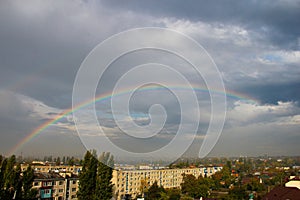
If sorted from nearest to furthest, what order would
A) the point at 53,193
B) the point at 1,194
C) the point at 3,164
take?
the point at 1,194, the point at 3,164, the point at 53,193

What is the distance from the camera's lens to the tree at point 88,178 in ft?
57.6

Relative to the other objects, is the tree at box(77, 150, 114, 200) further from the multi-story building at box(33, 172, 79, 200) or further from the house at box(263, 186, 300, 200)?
the house at box(263, 186, 300, 200)

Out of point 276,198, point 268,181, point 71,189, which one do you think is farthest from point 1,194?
point 268,181

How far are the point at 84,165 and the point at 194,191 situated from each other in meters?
16.1

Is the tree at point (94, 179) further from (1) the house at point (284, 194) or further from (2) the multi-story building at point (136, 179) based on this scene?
(2) the multi-story building at point (136, 179)

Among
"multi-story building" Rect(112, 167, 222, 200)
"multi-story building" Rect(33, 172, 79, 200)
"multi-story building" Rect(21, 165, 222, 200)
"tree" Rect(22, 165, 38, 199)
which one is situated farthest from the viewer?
"multi-story building" Rect(112, 167, 222, 200)

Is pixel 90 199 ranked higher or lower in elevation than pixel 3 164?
lower

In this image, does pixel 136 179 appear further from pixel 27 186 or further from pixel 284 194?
pixel 27 186

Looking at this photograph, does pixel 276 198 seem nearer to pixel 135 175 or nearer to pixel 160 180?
pixel 135 175

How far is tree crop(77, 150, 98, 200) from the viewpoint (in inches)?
691

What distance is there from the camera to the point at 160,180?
42.0 metres

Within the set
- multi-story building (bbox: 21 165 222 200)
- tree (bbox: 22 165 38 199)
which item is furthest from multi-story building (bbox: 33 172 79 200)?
tree (bbox: 22 165 38 199)

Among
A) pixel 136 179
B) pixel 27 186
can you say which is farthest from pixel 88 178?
pixel 136 179

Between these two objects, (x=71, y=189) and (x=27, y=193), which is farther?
(x=71, y=189)
